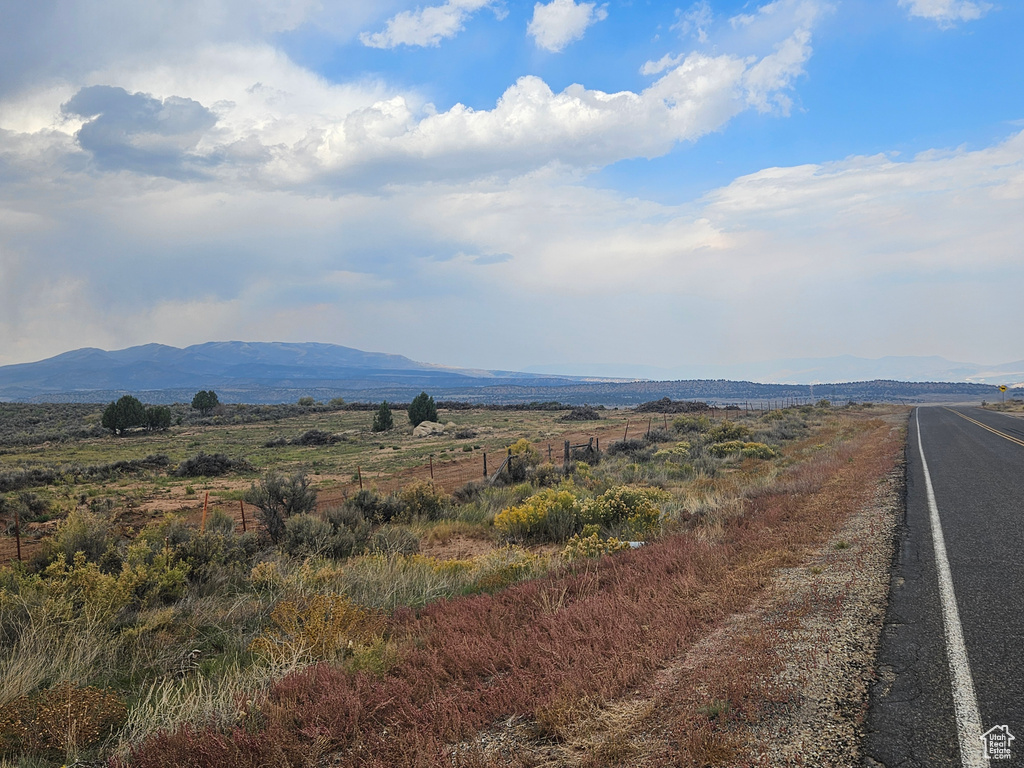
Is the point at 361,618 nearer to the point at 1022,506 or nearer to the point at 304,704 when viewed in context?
the point at 304,704

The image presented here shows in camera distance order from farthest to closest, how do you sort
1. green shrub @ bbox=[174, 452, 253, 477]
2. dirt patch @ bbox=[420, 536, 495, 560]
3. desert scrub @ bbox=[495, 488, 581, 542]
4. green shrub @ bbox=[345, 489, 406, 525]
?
green shrub @ bbox=[174, 452, 253, 477], green shrub @ bbox=[345, 489, 406, 525], desert scrub @ bbox=[495, 488, 581, 542], dirt patch @ bbox=[420, 536, 495, 560]

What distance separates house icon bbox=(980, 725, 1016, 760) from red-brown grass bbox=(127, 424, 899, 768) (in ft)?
4.02

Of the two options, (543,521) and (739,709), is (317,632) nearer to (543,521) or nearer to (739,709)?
(739,709)

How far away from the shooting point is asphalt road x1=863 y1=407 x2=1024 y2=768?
3.46m

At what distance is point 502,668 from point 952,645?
3.87 m

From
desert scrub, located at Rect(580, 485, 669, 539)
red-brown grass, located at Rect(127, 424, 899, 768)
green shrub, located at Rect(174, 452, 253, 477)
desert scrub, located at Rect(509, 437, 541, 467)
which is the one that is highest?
red-brown grass, located at Rect(127, 424, 899, 768)

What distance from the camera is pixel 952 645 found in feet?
15.5

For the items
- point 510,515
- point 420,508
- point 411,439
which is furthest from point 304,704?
point 411,439

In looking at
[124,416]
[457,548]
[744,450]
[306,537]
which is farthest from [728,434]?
[124,416]

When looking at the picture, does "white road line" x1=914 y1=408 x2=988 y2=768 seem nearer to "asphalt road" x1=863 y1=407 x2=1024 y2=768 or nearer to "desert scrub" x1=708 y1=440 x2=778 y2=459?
"asphalt road" x1=863 y1=407 x2=1024 y2=768

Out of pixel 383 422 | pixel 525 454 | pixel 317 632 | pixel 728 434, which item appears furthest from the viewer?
pixel 383 422

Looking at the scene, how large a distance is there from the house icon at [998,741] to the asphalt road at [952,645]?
0.06 ft

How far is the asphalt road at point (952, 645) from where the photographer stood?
346 cm

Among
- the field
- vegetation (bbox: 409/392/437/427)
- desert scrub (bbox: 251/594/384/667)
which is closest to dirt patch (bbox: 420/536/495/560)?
the field
